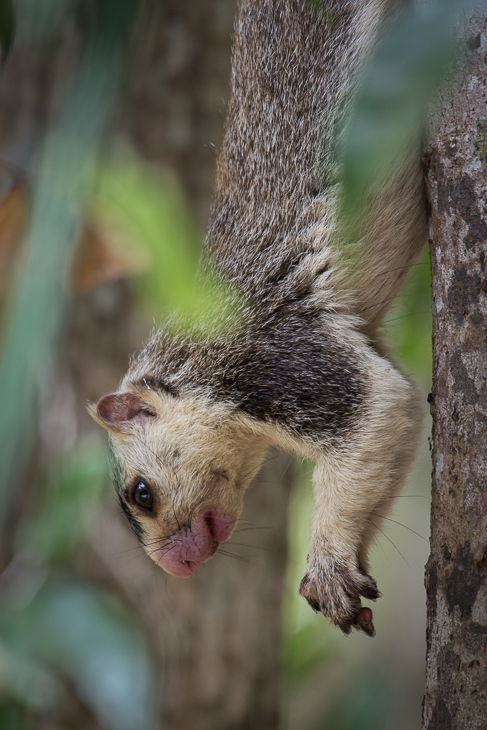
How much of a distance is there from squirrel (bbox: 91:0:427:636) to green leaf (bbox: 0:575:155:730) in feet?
1.78

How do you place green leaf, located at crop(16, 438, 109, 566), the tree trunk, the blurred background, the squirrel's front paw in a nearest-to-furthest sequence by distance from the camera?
the blurred background < the squirrel's front paw < green leaf, located at crop(16, 438, 109, 566) < the tree trunk

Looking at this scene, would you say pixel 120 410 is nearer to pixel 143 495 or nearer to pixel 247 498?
pixel 143 495

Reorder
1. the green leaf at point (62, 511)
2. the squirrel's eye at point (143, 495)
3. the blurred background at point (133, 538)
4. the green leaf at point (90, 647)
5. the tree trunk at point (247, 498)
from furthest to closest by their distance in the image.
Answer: the tree trunk at point (247, 498)
the squirrel's eye at point (143, 495)
the green leaf at point (62, 511)
the blurred background at point (133, 538)
the green leaf at point (90, 647)

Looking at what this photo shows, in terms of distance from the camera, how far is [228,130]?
2.67 meters

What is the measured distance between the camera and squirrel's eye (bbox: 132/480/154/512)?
2664mm

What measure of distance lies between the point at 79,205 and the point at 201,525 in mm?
1621

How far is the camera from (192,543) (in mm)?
2555

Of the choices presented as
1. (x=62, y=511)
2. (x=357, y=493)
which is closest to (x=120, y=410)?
(x=62, y=511)

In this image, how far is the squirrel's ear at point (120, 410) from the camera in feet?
8.86

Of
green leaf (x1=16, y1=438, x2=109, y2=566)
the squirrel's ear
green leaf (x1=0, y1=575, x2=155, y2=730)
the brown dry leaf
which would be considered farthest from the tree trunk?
the brown dry leaf

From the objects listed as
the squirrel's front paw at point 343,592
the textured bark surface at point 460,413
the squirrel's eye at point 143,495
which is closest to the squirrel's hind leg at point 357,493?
the squirrel's front paw at point 343,592

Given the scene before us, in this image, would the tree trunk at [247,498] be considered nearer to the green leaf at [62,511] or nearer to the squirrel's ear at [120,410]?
the green leaf at [62,511]

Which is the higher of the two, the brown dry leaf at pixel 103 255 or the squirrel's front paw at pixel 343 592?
the brown dry leaf at pixel 103 255

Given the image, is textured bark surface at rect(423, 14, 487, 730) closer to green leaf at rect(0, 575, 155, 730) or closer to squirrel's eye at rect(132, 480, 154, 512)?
green leaf at rect(0, 575, 155, 730)
